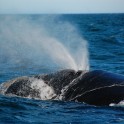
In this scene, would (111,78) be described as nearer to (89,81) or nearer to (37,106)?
(89,81)

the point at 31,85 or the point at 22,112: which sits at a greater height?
the point at 31,85

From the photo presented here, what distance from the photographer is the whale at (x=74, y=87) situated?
11.4m

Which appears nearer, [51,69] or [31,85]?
[31,85]

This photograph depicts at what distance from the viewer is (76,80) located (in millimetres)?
12102

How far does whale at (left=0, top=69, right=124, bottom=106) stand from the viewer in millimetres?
11352

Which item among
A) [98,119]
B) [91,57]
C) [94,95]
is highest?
[91,57]

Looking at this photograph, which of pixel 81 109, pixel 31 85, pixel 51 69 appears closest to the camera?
pixel 81 109

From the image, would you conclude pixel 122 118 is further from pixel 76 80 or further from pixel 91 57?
pixel 91 57

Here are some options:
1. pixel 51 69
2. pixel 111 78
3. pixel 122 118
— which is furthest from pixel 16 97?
pixel 51 69

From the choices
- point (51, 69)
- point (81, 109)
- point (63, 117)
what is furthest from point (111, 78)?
point (51, 69)

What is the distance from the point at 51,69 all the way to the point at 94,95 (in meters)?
8.91

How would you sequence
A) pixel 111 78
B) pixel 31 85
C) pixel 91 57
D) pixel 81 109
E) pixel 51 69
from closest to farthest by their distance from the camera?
pixel 81 109, pixel 111 78, pixel 31 85, pixel 51 69, pixel 91 57

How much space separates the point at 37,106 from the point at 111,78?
6.44 feet

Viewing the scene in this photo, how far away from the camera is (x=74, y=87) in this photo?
1188 cm
